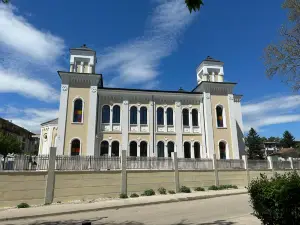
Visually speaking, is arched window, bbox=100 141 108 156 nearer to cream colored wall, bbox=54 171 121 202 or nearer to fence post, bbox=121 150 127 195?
fence post, bbox=121 150 127 195

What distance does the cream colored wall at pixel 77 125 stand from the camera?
2222 centimetres

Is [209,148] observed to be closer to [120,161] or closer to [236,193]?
[236,193]

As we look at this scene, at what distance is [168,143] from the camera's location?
2489 centimetres

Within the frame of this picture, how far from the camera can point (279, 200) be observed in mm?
4891

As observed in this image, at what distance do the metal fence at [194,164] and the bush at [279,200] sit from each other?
35.2ft

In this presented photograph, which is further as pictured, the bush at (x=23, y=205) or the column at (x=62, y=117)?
the column at (x=62, y=117)

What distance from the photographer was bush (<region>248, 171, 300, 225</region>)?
4.81 meters

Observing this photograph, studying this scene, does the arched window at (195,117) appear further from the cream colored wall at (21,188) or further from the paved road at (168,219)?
the cream colored wall at (21,188)

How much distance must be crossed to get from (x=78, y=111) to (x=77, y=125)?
1552mm

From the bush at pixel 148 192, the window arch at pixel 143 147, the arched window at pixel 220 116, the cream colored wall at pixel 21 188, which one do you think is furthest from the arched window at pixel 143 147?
the cream colored wall at pixel 21 188

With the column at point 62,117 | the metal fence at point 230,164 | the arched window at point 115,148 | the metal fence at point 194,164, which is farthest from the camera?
the arched window at point 115,148

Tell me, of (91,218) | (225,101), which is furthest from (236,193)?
(225,101)

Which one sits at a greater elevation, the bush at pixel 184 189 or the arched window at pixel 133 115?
the arched window at pixel 133 115

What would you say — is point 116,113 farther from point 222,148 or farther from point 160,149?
point 222,148
